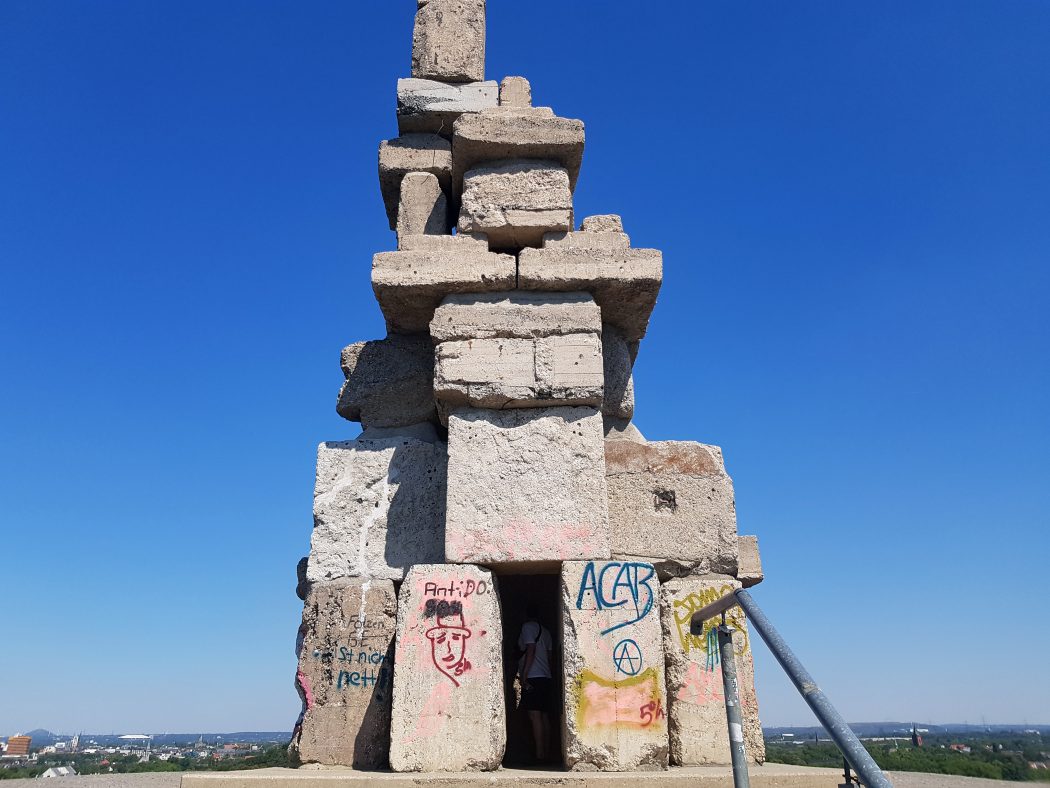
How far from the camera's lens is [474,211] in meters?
5.00

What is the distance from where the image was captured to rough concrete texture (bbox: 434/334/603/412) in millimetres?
4512

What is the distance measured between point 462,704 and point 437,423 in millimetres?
1943

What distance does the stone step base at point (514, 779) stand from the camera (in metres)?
3.42

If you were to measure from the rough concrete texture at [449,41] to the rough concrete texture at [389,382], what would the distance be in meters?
2.17

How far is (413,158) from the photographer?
5.77 metres

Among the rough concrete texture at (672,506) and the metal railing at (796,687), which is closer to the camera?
the metal railing at (796,687)

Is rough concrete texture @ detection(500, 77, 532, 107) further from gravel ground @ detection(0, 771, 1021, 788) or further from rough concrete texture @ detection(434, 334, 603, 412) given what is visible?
gravel ground @ detection(0, 771, 1021, 788)

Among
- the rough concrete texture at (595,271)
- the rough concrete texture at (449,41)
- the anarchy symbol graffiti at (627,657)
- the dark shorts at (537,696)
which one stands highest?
the rough concrete texture at (449,41)

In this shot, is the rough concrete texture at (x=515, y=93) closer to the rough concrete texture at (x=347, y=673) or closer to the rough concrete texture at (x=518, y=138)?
the rough concrete texture at (x=518, y=138)

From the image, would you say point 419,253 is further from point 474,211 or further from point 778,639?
point 778,639

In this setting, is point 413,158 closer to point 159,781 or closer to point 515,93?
point 515,93

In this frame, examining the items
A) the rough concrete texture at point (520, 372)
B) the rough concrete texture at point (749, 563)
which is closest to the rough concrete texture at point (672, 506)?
the rough concrete texture at point (520, 372)

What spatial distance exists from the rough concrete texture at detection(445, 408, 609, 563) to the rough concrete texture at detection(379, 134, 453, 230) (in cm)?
215

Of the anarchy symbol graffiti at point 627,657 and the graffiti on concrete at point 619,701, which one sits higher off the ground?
the anarchy symbol graffiti at point 627,657
